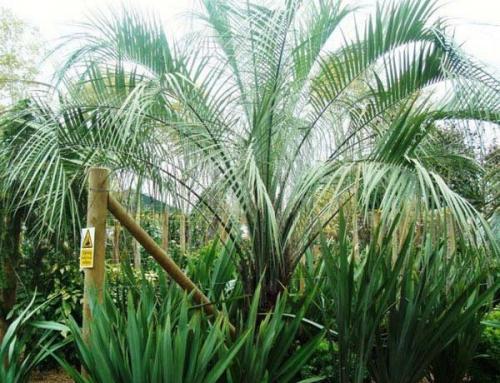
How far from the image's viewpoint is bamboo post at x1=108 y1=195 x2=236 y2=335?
2.93 metres

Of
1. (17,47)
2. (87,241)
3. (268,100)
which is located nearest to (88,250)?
(87,241)

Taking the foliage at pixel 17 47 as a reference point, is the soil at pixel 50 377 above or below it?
below

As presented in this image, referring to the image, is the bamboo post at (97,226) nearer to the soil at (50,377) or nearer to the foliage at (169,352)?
the foliage at (169,352)

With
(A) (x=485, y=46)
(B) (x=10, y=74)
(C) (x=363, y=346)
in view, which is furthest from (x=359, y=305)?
(B) (x=10, y=74)

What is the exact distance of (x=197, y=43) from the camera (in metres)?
3.81

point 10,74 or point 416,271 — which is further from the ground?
point 10,74

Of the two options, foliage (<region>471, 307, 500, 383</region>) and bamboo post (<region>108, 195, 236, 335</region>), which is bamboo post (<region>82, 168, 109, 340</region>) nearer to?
bamboo post (<region>108, 195, 236, 335</region>)

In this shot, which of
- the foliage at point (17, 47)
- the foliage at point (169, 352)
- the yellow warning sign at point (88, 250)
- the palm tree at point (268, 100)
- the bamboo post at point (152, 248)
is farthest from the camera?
the foliage at point (17, 47)

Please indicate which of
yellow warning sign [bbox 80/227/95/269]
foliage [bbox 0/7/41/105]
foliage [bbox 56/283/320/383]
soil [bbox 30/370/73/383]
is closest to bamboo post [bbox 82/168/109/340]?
yellow warning sign [bbox 80/227/95/269]

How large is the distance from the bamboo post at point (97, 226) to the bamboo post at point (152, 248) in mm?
72

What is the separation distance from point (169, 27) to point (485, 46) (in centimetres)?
211

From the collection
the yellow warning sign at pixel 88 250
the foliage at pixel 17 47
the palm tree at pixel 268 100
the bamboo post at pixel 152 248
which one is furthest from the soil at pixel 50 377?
the foliage at pixel 17 47

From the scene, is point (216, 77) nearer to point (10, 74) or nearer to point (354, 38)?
point (354, 38)

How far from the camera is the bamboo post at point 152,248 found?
2.93 meters
